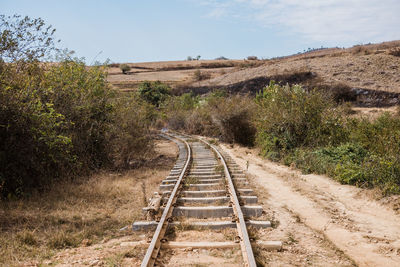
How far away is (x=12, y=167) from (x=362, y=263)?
7.69 meters

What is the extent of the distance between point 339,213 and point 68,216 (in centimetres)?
571

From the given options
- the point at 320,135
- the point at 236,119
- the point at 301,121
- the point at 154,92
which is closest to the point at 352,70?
the point at 236,119

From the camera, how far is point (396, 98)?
102 feet

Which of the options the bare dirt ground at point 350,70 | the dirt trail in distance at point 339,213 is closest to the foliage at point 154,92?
the bare dirt ground at point 350,70

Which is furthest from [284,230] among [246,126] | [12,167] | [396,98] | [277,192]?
[396,98]

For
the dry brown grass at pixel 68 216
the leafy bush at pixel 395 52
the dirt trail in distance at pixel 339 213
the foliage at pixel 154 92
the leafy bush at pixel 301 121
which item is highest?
the leafy bush at pixel 395 52

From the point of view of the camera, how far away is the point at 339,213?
22.8 feet

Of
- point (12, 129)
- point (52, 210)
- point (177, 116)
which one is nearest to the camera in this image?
point (52, 210)

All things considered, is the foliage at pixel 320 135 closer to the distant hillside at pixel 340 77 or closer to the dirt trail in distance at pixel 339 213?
the dirt trail in distance at pixel 339 213

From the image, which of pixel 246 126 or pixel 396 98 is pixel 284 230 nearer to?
pixel 246 126

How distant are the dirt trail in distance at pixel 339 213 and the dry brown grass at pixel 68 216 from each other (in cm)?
330

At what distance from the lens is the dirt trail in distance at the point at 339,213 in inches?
196

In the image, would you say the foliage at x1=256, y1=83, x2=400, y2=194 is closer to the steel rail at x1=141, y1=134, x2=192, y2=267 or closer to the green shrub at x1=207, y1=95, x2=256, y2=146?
the green shrub at x1=207, y1=95, x2=256, y2=146

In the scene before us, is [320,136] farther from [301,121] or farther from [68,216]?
[68,216]
